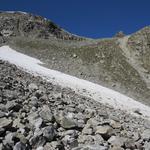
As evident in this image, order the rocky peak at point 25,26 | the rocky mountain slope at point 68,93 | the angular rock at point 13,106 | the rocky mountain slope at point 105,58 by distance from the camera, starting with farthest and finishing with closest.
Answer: the rocky peak at point 25,26, the rocky mountain slope at point 105,58, the angular rock at point 13,106, the rocky mountain slope at point 68,93

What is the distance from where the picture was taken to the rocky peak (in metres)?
53.1

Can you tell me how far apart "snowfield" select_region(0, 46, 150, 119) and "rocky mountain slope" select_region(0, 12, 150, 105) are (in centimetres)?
220

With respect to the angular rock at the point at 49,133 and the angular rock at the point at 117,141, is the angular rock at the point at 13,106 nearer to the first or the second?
the angular rock at the point at 49,133

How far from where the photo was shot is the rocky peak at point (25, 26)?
53062mm

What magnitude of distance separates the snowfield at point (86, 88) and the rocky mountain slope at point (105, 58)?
2.20 meters

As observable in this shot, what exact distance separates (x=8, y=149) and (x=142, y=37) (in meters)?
37.5

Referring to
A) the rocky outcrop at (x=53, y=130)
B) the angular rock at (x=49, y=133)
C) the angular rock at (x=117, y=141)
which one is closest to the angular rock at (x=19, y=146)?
the rocky outcrop at (x=53, y=130)

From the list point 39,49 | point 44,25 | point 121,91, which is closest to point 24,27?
point 44,25

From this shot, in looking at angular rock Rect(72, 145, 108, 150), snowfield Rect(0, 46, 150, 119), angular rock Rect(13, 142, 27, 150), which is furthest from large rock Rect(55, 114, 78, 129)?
snowfield Rect(0, 46, 150, 119)

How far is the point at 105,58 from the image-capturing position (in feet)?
131

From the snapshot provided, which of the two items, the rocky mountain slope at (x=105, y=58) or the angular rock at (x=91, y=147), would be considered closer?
the angular rock at (x=91, y=147)

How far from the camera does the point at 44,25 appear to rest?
202 feet

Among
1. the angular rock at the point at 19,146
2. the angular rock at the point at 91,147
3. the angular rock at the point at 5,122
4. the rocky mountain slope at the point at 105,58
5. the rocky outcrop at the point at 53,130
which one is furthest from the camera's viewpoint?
the rocky mountain slope at the point at 105,58

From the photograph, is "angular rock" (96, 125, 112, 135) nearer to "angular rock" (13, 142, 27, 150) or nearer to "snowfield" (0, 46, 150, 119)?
"angular rock" (13, 142, 27, 150)
